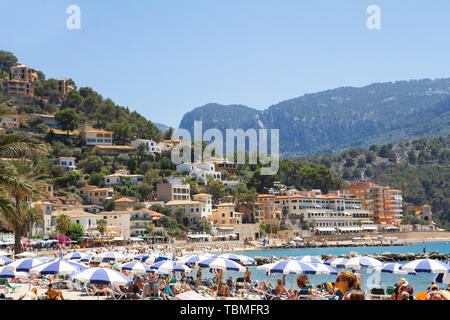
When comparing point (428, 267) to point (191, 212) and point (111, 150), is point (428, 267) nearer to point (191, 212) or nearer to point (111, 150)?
A: point (191, 212)

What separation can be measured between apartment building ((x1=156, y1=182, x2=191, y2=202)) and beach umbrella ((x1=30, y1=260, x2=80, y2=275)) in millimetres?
73467

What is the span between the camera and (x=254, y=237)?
298 feet

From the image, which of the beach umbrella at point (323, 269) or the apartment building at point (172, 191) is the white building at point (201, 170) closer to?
the apartment building at point (172, 191)

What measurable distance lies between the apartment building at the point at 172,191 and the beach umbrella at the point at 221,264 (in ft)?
233

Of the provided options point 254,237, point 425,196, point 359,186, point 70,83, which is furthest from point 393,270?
point 425,196

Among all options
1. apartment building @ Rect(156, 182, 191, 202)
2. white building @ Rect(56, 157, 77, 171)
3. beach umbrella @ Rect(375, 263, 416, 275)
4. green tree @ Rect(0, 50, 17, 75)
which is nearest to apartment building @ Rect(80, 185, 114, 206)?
apartment building @ Rect(156, 182, 191, 202)

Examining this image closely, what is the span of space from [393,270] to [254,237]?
2692 inches

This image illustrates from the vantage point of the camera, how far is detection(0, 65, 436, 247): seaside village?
7731cm

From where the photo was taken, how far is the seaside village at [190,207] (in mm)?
77312

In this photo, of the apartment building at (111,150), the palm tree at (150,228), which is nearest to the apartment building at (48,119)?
the apartment building at (111,150)

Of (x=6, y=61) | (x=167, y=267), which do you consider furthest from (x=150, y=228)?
(x=6, y=61)

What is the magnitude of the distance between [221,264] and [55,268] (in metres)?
6.41
